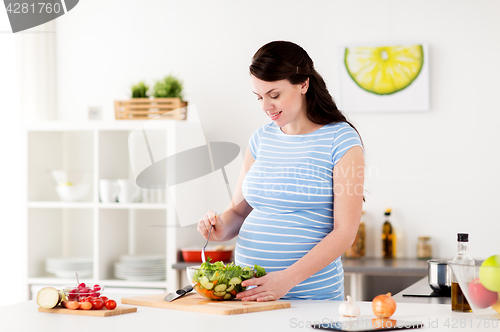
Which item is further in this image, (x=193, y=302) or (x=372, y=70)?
(x=372, y=70)

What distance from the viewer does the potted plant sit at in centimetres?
312

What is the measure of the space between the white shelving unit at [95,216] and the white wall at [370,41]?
28 centimetres

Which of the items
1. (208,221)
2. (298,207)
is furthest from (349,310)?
(208,221)

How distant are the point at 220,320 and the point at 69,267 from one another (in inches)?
83.7

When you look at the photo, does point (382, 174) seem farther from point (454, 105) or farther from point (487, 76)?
point (487, 76)

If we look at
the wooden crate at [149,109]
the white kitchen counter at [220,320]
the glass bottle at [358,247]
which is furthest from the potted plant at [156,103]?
the white kitchen counter at [220,320]

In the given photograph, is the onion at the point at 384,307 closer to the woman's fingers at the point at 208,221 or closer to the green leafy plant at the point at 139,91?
the woman's fingers at the point at 208,221

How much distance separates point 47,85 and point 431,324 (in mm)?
2980

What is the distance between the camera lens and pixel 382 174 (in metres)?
3.23

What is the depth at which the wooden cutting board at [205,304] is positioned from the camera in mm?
1336

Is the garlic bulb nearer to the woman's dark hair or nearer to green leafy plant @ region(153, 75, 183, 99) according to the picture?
the woman's dark hair

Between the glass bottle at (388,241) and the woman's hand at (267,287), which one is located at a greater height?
the woman's hand at (267,287)

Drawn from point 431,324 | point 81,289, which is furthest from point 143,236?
point 431,324

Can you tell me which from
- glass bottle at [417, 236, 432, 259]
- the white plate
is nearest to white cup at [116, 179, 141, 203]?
the white plate
